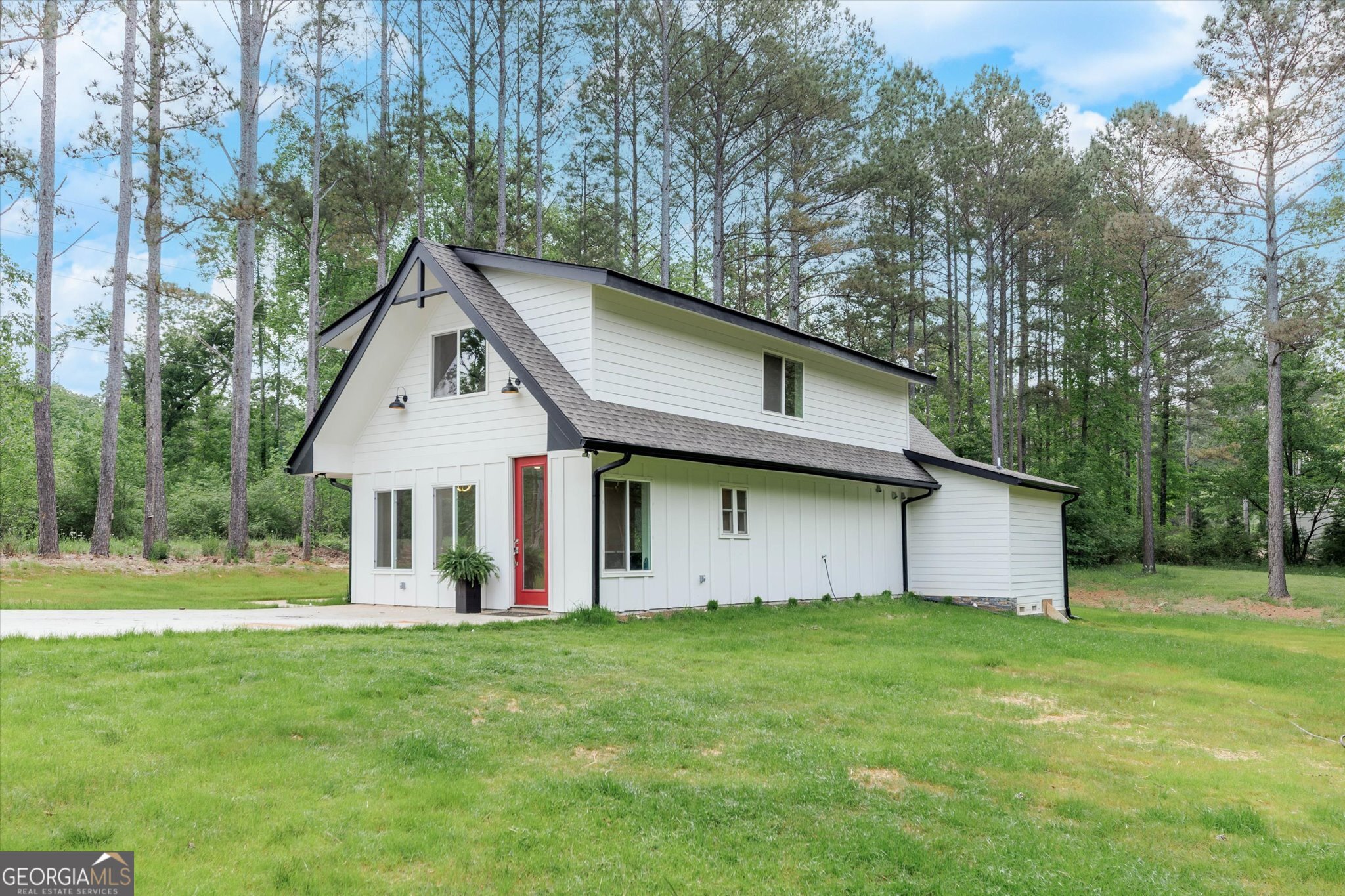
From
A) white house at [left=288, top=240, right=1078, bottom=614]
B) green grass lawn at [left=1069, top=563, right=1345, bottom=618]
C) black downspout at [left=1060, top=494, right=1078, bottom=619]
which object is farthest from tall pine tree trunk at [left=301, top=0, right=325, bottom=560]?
green grass lawn at [left=1069, top=563, right=1345, bottom=618]

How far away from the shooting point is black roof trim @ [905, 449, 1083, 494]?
17594 mm

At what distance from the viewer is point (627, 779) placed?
16.4 ft

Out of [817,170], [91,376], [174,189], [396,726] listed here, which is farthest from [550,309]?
[91,376]

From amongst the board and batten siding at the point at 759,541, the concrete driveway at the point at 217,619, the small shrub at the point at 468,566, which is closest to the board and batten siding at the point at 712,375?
the board and batten siding at the point at 759,541

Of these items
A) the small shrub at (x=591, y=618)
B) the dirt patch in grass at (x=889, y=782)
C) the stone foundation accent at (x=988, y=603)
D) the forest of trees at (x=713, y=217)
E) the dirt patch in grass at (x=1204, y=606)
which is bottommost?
the dirt patch in grass at (x=1204, y=606)

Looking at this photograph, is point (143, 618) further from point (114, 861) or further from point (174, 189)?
point (174, 189)

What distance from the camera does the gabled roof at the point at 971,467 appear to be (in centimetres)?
1767

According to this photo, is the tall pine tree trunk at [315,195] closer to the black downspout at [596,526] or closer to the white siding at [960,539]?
the black downspout at [596,526]

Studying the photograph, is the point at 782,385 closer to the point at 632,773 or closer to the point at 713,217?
the point at 713,217

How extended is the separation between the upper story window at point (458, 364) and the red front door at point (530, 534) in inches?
67.2

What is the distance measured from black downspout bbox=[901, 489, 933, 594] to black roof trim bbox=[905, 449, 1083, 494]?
2.33 feet

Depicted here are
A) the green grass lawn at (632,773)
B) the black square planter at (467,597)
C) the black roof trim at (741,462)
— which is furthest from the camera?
the black square planter at (467,597)

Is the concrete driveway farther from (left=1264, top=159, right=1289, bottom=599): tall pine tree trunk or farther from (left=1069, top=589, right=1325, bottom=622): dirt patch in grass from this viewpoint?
(left=1264, top=159, right=1289, bottom=599): tall pine tree trunk

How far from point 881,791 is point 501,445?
29.6 ft
